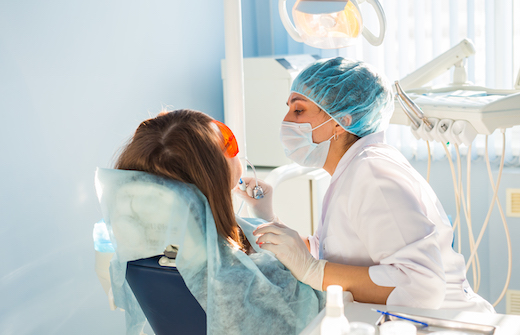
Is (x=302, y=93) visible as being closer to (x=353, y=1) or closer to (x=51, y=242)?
(x=353, y=1)

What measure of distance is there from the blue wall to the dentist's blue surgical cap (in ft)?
3.18

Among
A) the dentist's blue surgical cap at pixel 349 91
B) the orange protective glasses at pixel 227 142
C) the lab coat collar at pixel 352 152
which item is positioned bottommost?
the lab coat collar at pixel 352 152

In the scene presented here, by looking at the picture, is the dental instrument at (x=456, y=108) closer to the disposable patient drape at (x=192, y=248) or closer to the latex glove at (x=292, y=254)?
the latex glove at (x=292, y=254)

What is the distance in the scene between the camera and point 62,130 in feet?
6.17

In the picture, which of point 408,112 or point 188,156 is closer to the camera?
point 188,156

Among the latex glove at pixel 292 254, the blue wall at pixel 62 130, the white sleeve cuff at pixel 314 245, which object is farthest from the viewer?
the blue wall at pixel 62 130

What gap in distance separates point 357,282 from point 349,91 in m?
0.52

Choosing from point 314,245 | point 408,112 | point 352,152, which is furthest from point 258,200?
point 408,112

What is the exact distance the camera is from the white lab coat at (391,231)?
1124 millimetres

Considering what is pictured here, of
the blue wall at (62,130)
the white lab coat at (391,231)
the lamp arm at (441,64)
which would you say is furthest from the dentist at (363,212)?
the blue wall at (62,130)

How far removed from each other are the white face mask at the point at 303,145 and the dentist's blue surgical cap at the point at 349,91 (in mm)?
90

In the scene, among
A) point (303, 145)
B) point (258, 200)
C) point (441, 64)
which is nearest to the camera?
point (303, 145)

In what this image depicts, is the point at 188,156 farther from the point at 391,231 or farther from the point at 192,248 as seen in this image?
the point at 391,231

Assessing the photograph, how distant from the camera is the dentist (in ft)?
3.72
